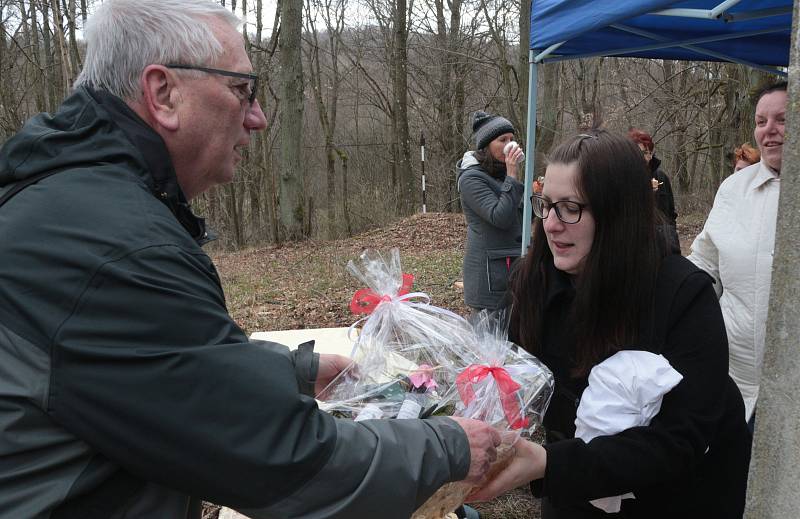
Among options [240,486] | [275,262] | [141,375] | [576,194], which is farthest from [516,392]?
[275,262]

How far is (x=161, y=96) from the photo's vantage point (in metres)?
1.35

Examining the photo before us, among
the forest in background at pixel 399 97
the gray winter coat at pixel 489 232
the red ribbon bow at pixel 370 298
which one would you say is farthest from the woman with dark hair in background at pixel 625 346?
the forest in background at pixel 399 97

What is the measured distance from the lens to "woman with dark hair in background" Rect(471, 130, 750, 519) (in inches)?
65.1

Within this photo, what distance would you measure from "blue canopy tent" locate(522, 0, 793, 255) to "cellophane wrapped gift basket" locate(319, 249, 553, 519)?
6.81 ft

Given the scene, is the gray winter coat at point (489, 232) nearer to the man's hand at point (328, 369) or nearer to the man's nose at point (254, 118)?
the man's hand at point (328, 369)

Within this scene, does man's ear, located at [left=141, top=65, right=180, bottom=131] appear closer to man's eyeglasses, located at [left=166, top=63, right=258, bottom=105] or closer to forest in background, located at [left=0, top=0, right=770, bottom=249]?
man's eyeglasses, located at [left=166, top=63, right=258, bottom=105]

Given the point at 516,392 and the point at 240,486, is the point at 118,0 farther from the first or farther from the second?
the point at 516,392

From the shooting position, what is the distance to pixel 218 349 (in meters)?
1.07

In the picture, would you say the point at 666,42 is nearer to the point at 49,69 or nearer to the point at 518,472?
the point at 518,472

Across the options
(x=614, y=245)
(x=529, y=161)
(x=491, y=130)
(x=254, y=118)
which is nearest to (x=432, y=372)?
(x=614, y=245)

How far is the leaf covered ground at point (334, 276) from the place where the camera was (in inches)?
279

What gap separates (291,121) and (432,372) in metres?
12.5

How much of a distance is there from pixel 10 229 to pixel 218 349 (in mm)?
420

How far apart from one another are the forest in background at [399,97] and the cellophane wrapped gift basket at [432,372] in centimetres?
1202
